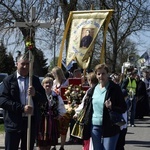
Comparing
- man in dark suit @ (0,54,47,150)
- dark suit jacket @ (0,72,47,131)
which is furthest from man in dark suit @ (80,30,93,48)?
dark suit jacket @ (0,72,47,131)

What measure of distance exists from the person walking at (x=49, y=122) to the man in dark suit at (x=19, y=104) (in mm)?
2146

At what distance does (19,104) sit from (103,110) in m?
1.26

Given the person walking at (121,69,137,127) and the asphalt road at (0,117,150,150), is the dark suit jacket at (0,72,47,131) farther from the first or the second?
the person walking at (121,69,137,127)

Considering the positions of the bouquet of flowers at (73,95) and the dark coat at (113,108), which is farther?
the bouquet of flowers at (73,95)

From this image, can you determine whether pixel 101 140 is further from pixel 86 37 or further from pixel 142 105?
pixel 142 105

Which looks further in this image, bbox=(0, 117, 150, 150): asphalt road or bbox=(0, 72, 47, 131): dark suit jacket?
bbox=(0, 117, 150, 150): asphalt road

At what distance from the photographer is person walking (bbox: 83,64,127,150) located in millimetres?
7254

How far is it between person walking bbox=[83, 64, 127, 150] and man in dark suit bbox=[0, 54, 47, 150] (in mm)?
841

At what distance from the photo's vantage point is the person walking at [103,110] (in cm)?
725

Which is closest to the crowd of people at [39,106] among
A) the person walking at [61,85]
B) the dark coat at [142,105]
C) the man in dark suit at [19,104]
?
the man in dark suit at [19,104]

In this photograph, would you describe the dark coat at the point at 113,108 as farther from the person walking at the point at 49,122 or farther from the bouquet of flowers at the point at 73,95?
the bouquet of flowers at the point at 73,95

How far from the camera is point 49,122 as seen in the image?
9211mm

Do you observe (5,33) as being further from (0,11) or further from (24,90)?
(24,90)

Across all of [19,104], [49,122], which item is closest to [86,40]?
[49,122]
